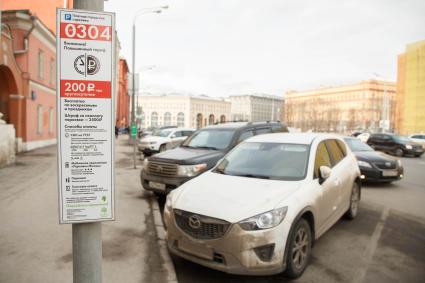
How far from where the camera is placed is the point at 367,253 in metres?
4.64

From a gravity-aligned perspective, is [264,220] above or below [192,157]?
below

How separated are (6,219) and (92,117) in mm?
4774

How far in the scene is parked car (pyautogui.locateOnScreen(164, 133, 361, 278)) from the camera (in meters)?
3.49

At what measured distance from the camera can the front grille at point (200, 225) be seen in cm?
355

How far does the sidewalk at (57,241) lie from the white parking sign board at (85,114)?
1912 mm

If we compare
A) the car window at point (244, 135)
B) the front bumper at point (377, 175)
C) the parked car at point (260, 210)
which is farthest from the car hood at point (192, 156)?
the front bumper at point (377, 175)

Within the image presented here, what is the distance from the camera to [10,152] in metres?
12.3

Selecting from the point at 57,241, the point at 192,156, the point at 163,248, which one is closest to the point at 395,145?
the point at 192,156

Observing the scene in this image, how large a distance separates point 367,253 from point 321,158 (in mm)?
1440

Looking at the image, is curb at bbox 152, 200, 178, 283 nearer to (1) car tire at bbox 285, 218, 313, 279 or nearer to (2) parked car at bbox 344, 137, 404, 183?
(1) car tire at bbox 285, 218, 313, 279

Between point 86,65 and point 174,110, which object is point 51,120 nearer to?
point 86,65

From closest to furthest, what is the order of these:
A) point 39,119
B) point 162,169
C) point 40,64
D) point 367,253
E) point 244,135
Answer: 1. point 367,253
2. point 162,169
3. point 244,135
4. point 39,119
5. point 40,64

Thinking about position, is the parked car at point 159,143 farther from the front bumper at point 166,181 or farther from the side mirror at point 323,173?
the side mirror at point 323,173

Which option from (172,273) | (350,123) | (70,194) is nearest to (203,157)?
(172,273)
